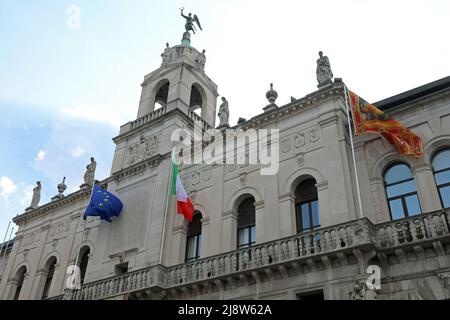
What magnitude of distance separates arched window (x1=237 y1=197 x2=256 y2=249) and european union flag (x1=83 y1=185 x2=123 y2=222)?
269 inches

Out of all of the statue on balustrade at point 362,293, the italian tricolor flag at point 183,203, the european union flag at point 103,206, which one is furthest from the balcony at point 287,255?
the european union flag at point 103,206

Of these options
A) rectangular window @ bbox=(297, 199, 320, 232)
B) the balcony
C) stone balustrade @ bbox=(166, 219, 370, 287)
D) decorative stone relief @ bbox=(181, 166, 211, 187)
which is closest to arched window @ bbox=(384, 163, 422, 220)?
the balcony

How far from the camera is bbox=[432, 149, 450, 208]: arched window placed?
50.4 feet

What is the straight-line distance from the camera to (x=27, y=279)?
27.0 metres

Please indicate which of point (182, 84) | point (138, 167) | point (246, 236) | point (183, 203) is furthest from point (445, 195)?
point (182, 84)

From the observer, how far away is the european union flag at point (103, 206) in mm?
22827

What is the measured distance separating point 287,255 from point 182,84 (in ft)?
45.1

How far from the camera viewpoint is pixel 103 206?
75.4ft

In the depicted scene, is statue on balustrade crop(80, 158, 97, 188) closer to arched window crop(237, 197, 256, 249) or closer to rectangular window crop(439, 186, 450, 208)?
arched window crop(237, 197, 256, 249)

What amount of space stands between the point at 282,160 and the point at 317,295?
5.69 m

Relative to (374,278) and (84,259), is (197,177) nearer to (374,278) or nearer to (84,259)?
(84,259)

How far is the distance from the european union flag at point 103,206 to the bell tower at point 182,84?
5.90m

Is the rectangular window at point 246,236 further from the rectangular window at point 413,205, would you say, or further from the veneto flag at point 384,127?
the rectangular window at point 413,205
